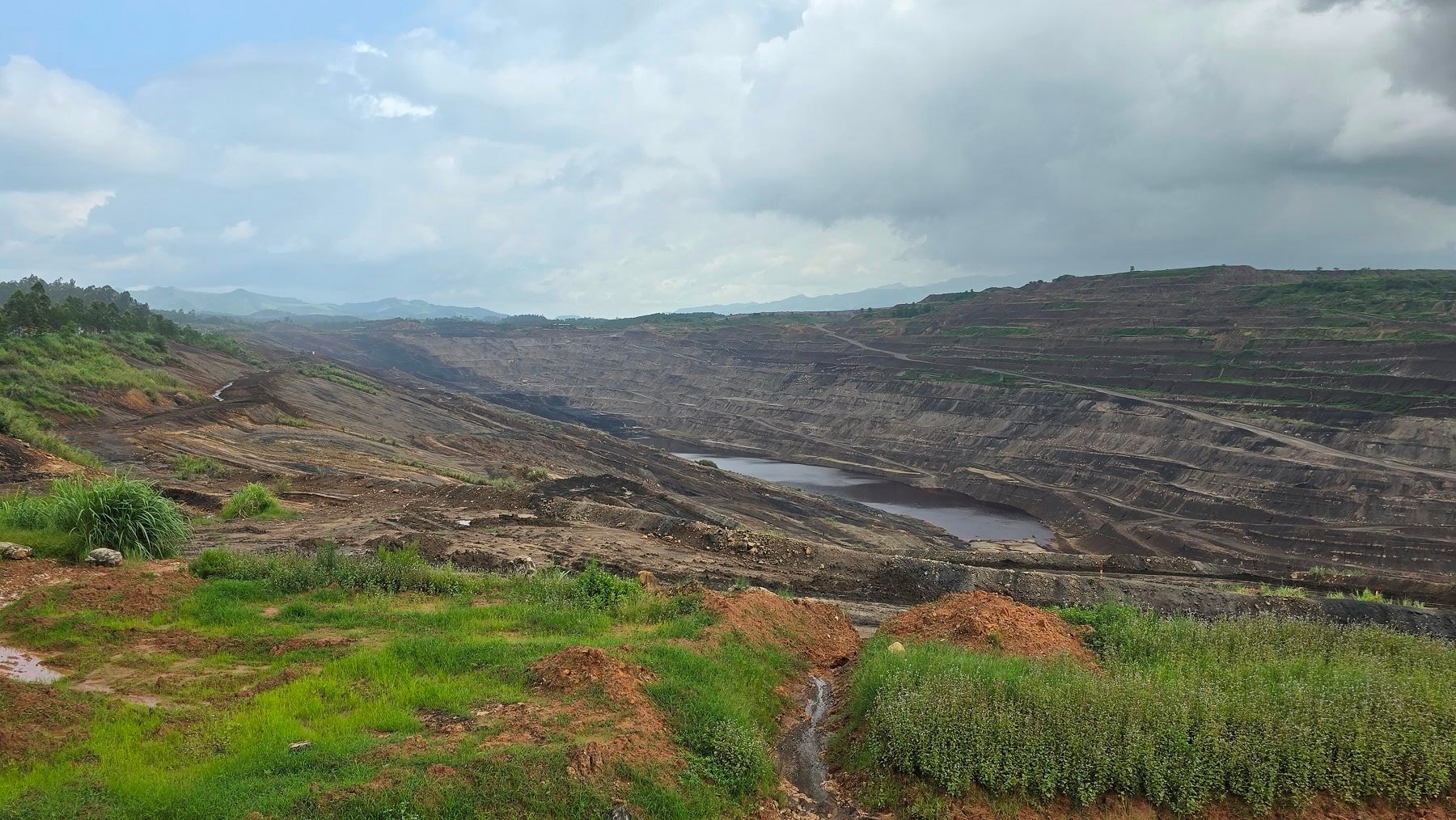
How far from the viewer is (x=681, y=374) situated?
106 meters

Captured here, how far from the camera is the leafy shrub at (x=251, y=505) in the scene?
2098cm

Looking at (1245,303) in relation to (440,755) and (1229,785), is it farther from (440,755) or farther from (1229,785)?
(440,755)

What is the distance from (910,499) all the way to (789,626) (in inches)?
1877

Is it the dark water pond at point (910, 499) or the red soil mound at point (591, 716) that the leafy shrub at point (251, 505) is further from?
the dark water pond at point (910, 499)

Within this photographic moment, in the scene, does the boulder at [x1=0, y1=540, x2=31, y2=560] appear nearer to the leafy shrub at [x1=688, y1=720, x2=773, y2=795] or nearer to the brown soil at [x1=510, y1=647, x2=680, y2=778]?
the brown soil at [x1=510, y1=647, x2=680, y2=778]

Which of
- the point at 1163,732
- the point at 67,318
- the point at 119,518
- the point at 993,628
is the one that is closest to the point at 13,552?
the point at 119,518

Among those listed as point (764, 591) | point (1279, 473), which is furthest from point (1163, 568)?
point (1279, 473)

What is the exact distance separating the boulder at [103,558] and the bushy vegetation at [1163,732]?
13105 mm

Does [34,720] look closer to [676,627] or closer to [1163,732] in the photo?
[676,627]

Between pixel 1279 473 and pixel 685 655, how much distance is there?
4897 cm

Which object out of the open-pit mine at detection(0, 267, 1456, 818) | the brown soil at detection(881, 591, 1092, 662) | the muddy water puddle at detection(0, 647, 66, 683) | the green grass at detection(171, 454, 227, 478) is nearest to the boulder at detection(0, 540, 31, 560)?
the open-pit mine at detection(0, 267, 1456, 818)

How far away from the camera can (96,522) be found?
13875mm

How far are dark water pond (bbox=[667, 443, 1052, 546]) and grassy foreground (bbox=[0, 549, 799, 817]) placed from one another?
39.1 m

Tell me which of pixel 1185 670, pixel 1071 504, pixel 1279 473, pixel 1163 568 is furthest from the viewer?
pixel 1071 504
